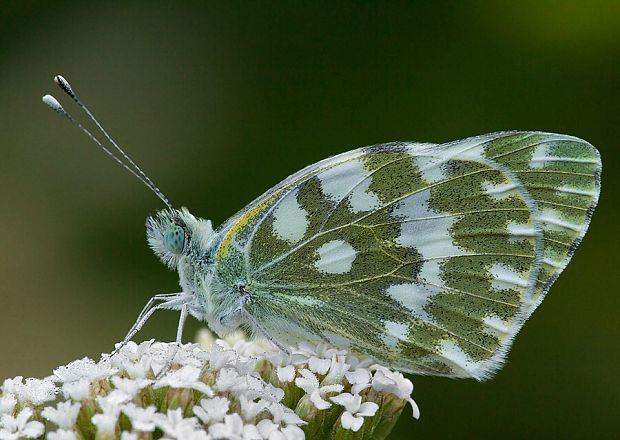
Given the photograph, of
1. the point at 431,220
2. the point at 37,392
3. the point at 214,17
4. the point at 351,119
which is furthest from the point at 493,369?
the point at 214,17

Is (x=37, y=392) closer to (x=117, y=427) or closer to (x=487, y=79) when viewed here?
(x=117, y=427)

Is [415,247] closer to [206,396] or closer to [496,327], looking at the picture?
[496,327]

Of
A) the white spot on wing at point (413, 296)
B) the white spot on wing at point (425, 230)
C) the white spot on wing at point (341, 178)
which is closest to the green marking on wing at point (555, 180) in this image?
the white spot on wing at point (425, 230)

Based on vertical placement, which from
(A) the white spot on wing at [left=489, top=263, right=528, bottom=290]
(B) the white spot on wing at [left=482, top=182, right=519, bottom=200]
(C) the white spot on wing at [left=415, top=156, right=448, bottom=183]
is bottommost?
(A) the white spot on wing at [left=489, top=263, right=528, bottom=290]

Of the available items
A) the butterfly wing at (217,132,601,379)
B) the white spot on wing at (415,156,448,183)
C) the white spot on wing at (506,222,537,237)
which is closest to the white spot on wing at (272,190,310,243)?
the butterfly wing at (217,132,601,379)

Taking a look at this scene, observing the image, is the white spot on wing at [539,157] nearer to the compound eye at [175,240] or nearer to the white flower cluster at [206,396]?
the white flower cluster at [206,396]

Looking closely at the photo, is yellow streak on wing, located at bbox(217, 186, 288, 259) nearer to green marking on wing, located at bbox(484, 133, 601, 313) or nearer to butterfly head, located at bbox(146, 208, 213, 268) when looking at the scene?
butterfly head, located at bbox(146, 208, 213, 268)

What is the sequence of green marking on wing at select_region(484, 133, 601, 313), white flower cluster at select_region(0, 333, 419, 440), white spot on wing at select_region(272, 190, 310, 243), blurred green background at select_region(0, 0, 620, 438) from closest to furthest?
white flower cluster at select_region(0, 333, 419, 440)
green marking on wing at select_region(484, 133, 601, 313)
white spot on wing at select_region(272, 190, 310, 243)
blurred green background at select_region(0, 0, 620, 438)
